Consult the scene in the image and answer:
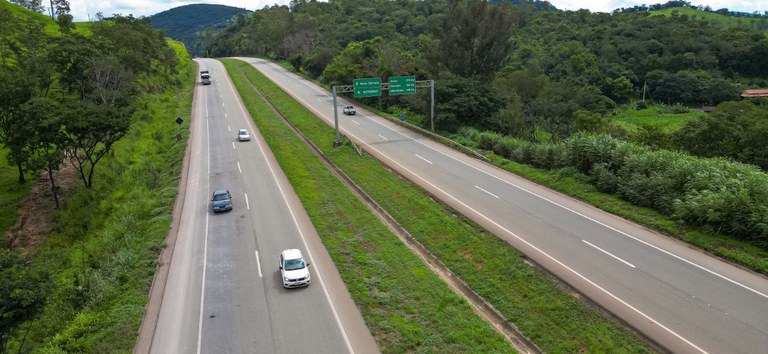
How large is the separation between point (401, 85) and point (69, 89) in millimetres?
39352

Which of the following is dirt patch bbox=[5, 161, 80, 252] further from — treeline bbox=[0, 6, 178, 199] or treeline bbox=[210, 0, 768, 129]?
treeline bbox=[210, 0, 768, 129]

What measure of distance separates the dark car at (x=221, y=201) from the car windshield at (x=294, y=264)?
34.0 ft

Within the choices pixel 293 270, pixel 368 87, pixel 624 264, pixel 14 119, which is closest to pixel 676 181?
pixel 624 264

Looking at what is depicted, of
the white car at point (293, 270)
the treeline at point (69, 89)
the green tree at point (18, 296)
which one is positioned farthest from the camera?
the treeline at point (69, 89)

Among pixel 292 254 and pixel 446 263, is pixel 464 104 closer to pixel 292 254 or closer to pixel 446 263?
pixel 446 263

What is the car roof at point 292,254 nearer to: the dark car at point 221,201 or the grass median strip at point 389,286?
the grass median strip at point 389,286

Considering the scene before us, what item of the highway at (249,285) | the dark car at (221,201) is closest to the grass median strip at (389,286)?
the highway at (249,285)

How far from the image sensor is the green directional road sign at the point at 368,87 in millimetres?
48906

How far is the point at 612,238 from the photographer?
23.4m

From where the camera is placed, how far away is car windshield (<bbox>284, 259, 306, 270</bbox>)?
20.7 m

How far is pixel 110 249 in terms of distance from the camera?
25.5m

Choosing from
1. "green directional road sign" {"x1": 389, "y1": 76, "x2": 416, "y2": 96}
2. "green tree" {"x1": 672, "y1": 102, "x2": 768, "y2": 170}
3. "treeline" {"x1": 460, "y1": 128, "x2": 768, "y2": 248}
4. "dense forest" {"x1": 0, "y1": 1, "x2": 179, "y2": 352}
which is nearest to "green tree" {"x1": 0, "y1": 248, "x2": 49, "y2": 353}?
"dense forest" {"x1": 0, "y1": 1, "x2": 179, "y2": 352}

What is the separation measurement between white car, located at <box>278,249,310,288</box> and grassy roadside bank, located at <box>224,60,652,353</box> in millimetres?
1936

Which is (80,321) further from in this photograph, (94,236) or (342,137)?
(342,137)
